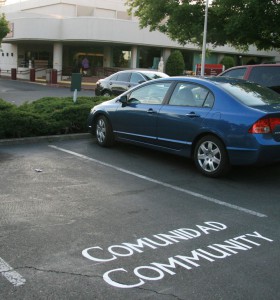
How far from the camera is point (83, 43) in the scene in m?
37.7

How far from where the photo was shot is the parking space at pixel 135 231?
11.9 ft

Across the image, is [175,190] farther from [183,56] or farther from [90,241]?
[183,56]

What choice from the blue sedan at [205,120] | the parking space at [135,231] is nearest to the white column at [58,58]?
the blue sedan at [205,120]

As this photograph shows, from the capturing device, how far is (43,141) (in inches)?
387

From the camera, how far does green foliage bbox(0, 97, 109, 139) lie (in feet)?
31.0

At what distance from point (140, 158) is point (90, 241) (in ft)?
13.1

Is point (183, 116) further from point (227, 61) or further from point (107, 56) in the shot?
point (227, 61)

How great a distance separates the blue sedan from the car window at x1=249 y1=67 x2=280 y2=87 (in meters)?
2.64

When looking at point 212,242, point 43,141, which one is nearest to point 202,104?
point 212,242

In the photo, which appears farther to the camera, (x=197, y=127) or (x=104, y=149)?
(x=104, y=149)

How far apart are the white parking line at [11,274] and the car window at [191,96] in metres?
4.34

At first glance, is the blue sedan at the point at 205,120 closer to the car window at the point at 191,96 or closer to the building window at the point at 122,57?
the car window at the point at 191,96

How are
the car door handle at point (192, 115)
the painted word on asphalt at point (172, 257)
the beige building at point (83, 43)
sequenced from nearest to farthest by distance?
the painted word on asphalt at point (172, 257), the car door handle at point (192, 115), the beige building at point (83, 43)

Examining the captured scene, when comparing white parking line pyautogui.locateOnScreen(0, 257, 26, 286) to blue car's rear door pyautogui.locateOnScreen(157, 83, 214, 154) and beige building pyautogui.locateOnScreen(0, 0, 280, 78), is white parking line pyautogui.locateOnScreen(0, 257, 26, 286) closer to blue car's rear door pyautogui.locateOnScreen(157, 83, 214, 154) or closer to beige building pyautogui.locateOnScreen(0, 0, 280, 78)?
blue car's rear door pyautogui.locateOnScreen(157, 83, 214, 154)
